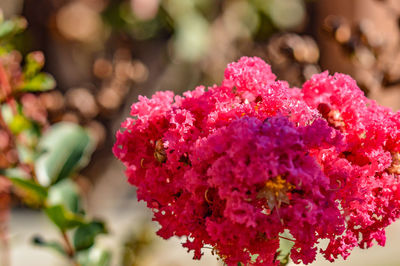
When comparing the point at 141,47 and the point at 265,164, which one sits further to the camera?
the point at 141,47

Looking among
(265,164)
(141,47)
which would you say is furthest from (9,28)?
(141,47)

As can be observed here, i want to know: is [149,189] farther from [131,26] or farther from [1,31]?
[131,26]

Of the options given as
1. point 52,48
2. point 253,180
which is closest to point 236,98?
point 253,180

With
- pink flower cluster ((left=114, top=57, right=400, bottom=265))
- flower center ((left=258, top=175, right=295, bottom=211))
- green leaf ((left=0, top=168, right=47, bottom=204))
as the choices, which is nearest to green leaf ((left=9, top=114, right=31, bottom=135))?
green leaf ((left=0, top=168, right=47, bottom=204))

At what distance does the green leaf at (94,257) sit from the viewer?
3.69ft

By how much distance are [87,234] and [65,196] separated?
6.2 inches

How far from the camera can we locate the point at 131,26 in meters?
2.91

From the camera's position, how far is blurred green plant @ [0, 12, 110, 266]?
1.06 m

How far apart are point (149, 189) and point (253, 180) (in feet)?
0.77

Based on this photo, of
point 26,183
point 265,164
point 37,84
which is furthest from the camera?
point 37,84

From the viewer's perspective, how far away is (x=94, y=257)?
3.79ft

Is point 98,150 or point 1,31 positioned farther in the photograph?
point 98,150

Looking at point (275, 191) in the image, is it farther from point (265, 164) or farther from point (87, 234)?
point (87, 234)

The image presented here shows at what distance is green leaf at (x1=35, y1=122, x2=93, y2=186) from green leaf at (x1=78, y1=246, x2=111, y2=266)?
0.20 meters
